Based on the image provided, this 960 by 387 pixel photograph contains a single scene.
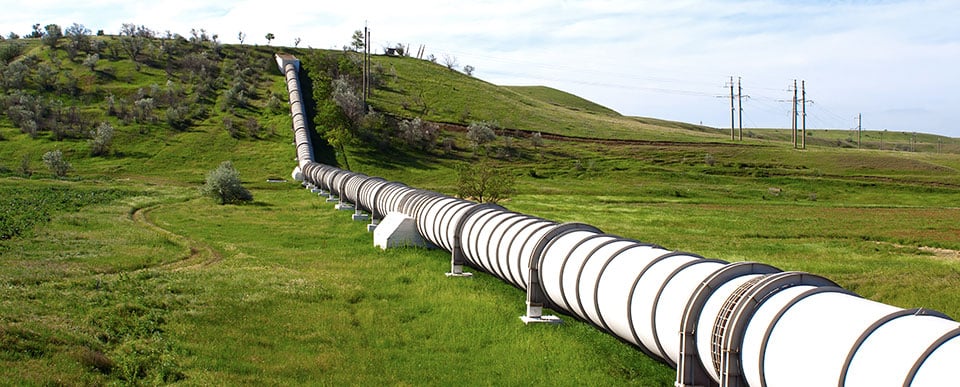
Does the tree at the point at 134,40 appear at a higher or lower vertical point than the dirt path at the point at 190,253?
higher

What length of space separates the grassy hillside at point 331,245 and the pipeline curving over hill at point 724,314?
1.30 meters

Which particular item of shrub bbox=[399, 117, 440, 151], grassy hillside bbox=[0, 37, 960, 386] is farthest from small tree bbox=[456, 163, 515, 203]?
shrub bbox=[399, 117, 440, 151]

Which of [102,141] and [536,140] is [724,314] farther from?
[536,140]

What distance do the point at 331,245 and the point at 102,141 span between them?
59281mm

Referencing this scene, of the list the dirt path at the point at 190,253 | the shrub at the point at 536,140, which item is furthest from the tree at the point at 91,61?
the dirt path at the point at 190,253

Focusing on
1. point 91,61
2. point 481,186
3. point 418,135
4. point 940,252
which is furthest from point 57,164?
Answer: point 940,252

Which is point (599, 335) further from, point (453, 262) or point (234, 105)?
point (234, 105)

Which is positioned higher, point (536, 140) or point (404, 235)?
point (536, 140)

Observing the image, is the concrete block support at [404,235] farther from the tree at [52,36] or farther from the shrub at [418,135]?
the tree at [52,36]

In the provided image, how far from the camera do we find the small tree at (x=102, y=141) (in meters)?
81.8

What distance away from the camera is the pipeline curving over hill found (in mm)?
8820

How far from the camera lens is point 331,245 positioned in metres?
32.2

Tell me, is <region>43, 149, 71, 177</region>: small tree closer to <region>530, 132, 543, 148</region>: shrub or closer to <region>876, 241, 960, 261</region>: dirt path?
<region>530, 132, 543, 148</region>: shrub

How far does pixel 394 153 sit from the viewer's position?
296 feet
